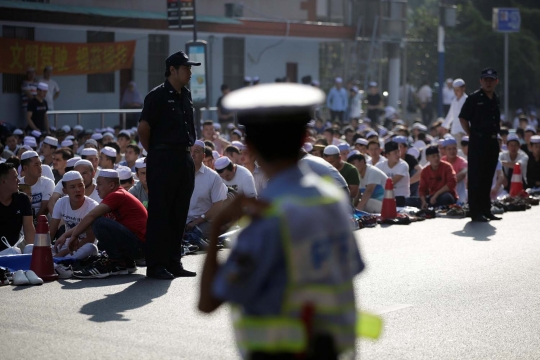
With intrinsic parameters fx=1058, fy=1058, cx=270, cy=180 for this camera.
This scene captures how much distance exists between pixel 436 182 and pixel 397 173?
0.61 m

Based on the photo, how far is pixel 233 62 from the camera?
1209 inches

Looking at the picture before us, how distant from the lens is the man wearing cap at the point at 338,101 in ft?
99.7

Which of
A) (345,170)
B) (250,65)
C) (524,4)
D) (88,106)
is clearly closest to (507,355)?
(345,170)

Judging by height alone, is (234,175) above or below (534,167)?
above

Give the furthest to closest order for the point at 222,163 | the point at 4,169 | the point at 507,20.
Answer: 1. the point at 507,20
2. the point at 222,163
3. the point at 4,169

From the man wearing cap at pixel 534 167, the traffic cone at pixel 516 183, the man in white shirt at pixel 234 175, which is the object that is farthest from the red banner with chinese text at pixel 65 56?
the traffic cone at pixel 516 183

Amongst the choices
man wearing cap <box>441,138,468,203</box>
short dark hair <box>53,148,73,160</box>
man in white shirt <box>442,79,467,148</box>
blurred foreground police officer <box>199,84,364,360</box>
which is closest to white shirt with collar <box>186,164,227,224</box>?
short dark hair <box>53,148,73,160</box>

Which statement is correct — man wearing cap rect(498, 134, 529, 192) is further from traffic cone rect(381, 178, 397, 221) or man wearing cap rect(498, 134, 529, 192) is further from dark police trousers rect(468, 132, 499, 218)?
traffic cone rect(381, 178, 397, 221)

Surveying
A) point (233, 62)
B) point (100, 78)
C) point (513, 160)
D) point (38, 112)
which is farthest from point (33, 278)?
point (233, 62)

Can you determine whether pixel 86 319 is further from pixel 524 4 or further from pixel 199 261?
pixel 524 4

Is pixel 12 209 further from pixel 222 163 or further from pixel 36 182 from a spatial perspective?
pixel 222 163

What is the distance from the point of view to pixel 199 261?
35.2ft

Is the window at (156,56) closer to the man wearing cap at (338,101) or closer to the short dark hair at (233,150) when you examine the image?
the man wearing cap at (338,101)

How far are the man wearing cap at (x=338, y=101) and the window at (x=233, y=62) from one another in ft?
8.78
